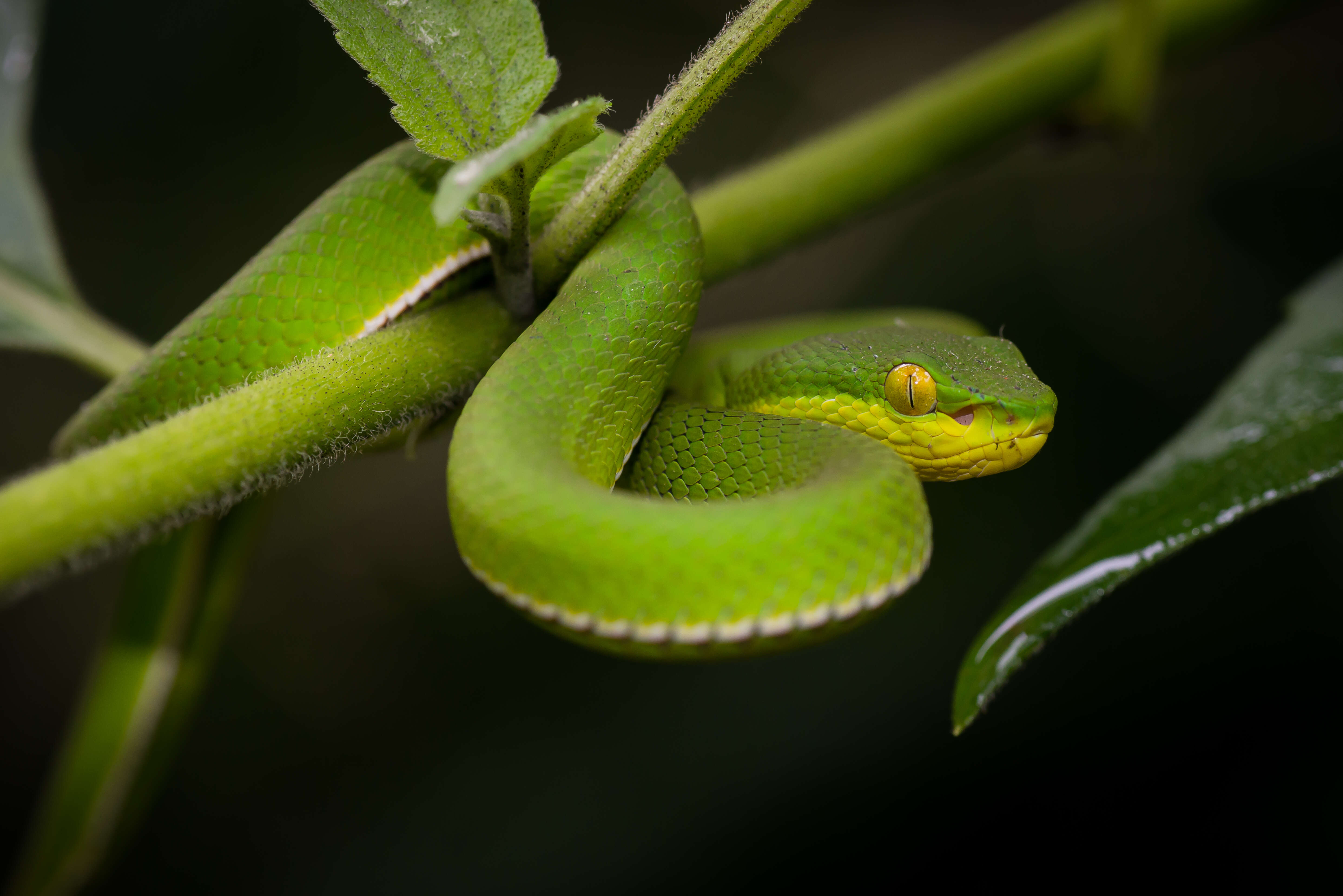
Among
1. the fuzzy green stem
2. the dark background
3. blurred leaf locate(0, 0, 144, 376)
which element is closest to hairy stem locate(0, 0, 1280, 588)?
the fuzzy green stem

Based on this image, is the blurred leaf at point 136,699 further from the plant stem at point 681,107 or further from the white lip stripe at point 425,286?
the plant stem at point 681,107

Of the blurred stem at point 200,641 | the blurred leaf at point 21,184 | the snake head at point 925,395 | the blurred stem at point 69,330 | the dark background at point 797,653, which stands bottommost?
the dark background at point 797,653

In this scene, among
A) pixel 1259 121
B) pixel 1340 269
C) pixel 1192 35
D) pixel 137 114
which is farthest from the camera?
pixel 137 114

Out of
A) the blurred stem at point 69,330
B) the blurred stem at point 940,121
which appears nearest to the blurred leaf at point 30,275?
the blurred stem at point 69,330

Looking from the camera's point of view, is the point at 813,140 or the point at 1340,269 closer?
the point at 1340,269

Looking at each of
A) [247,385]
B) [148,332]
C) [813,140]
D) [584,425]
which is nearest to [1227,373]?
[813,140]

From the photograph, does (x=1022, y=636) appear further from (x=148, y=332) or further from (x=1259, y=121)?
(x=148, y=332)

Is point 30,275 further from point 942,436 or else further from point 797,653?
point 797,653
